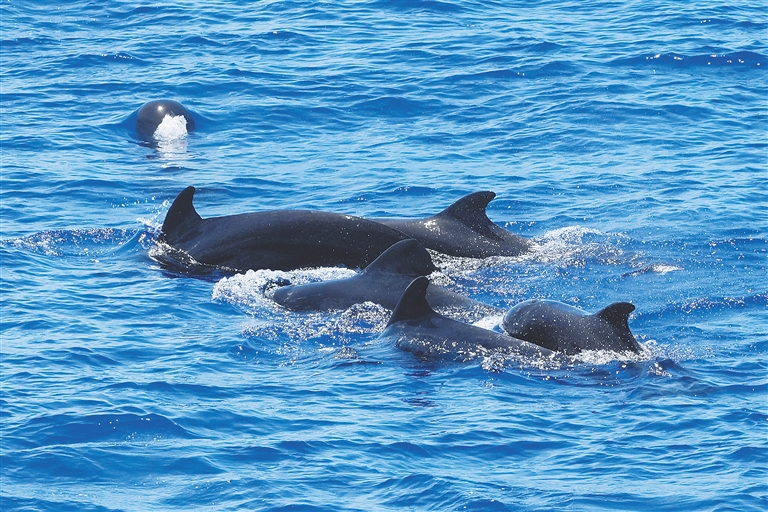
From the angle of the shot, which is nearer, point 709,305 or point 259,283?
point 709,305

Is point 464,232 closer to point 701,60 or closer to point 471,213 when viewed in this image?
point 471,213

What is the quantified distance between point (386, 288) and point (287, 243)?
2.74 meters

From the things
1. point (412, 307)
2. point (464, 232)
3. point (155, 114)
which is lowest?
point (464, 232)

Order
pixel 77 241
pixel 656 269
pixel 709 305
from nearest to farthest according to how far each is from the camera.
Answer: pixel 709 305, pixel 656 269, pixel 77 241

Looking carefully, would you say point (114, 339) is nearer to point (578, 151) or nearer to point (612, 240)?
point (612, 240)

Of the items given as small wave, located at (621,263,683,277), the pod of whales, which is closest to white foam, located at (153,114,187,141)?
the pod of whales

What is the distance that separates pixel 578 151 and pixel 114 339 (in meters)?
12.1

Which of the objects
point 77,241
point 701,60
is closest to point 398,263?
point 77,241

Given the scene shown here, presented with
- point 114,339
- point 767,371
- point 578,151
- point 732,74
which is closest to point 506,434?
point 767,371

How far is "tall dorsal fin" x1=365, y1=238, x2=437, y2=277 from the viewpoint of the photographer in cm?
1619

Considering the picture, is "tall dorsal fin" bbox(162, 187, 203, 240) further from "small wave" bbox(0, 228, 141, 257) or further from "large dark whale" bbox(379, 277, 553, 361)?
"large dark whale" bbox(379, 277, 553, 361)

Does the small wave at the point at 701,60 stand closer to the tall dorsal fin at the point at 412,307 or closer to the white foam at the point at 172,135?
the white foam at the point at 172,135

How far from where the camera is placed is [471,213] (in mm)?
19109

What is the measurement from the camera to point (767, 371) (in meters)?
14.1
